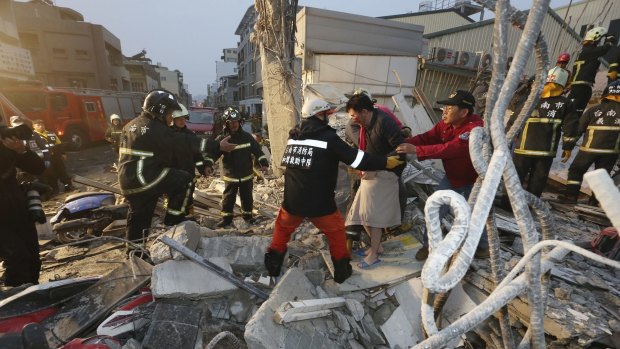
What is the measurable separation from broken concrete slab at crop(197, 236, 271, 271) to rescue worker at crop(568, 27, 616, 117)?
20.5 feet

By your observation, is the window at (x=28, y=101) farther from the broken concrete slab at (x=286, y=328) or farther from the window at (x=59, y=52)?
the window at (x=59, y=52)

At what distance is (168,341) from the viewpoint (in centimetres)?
214

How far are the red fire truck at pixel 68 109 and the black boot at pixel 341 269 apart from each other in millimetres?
12426

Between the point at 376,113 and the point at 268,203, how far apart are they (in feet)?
9.38

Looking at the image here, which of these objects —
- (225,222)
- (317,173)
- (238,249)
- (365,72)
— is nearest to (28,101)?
(225,222)

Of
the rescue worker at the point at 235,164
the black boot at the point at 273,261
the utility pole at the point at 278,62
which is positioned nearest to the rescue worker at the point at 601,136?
the utility pole at the point at 278,62

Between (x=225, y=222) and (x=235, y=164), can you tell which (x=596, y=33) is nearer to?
(x=235, y=164)

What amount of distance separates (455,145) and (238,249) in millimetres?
2480

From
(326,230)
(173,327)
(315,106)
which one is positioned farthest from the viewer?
(326,230)

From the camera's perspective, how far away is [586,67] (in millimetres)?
5512

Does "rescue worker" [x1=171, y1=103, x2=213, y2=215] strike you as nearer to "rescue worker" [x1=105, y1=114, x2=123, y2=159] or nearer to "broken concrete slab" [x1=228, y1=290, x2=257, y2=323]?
"broken concrete slab" [x1=228, y1=290, x2=257, y2=323]

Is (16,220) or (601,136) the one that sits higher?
(601,136)

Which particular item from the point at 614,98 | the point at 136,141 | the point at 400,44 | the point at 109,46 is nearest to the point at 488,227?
the point at 136,141

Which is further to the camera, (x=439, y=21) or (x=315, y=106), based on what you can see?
(x=439, y=21)
